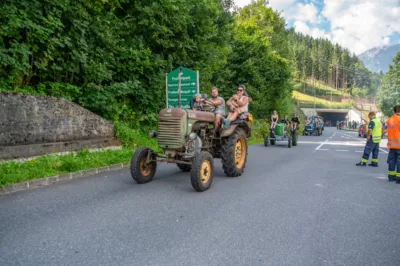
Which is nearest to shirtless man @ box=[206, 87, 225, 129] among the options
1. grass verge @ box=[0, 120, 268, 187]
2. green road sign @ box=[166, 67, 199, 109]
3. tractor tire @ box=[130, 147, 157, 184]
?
tractor tire @ box=[130, 147, 157, 184]

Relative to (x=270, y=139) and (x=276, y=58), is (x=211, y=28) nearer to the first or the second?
(x=270, y=139)

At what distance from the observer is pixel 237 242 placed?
11.6 ft

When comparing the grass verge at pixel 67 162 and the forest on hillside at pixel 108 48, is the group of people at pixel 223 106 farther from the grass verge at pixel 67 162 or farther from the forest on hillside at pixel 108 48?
the forest on hillside at pixel 108 48

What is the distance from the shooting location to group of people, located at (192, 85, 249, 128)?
24.3 feet

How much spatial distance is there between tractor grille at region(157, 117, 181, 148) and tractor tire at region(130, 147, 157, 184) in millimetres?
379

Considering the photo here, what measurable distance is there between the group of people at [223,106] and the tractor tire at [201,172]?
5.00ft

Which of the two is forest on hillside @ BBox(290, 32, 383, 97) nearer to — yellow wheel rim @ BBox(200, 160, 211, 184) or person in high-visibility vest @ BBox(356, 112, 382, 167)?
person in high-visibility vest @ BBox(356, 112, 382, 167)

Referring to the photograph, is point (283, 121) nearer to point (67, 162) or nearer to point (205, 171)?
point (205, 171)

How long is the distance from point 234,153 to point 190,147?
52.3 inches

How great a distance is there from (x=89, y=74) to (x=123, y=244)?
8054mm

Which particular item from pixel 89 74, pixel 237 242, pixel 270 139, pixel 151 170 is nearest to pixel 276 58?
pixel 270 139

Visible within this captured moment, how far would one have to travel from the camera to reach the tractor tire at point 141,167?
634 cm

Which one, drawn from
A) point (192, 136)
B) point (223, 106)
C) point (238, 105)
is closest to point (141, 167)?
point (192, 136)

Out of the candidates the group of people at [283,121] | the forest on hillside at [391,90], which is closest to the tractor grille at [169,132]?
the group of people at [283,121]
